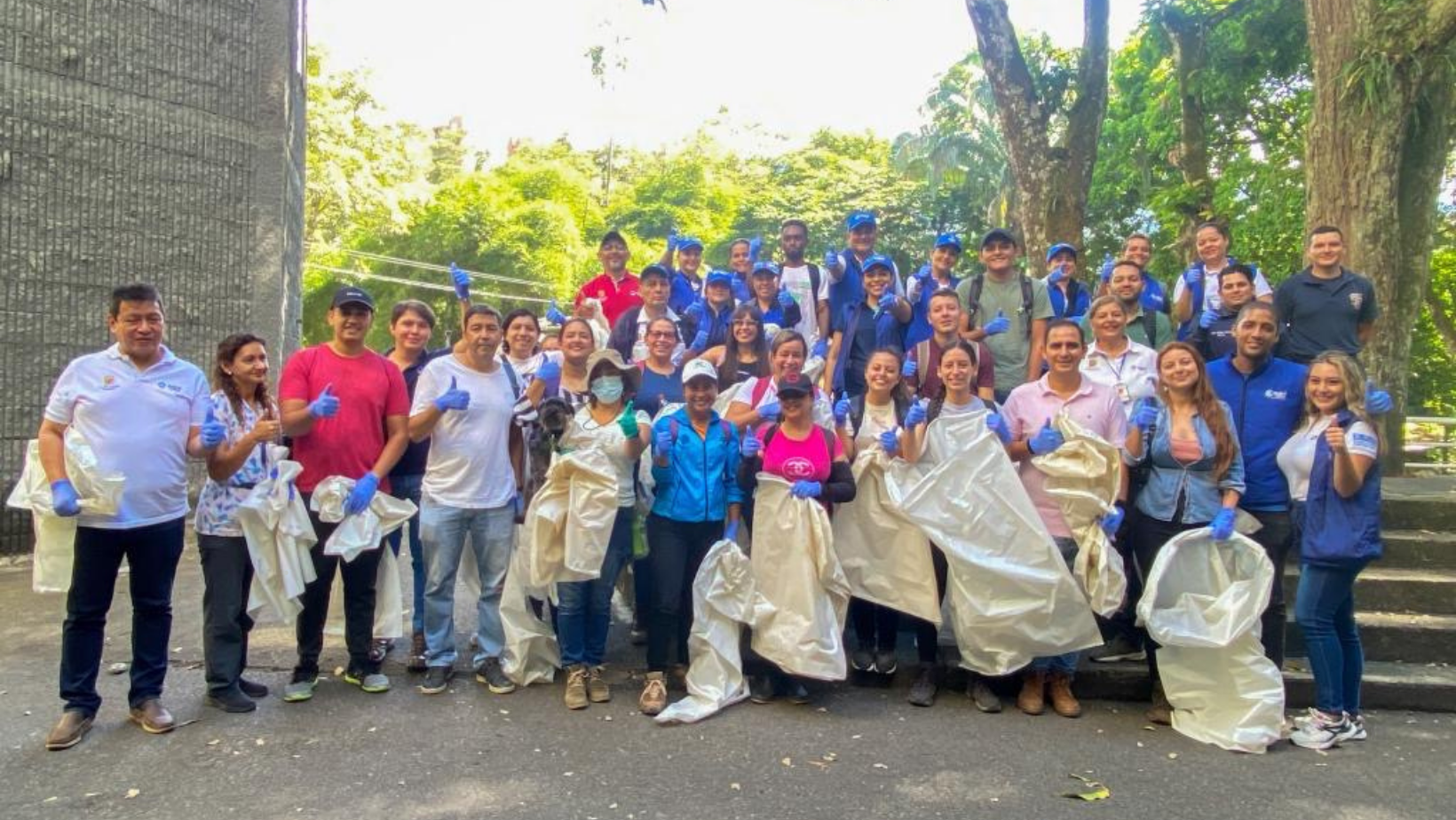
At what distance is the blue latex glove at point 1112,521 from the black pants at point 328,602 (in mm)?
3239

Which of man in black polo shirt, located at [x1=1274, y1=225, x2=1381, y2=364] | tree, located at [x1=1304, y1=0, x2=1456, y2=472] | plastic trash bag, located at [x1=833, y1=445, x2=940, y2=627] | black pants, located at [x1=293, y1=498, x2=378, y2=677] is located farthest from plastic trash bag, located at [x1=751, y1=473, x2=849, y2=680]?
tree, located at [x1=1304, y1=0, x2=1456, y2=472]

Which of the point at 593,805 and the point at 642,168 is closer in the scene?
the point at 593,805

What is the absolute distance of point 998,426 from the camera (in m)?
4.28

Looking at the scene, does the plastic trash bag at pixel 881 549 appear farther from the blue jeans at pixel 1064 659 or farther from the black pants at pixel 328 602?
the black pants at pixel 328 602

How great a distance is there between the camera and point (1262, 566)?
3.91m

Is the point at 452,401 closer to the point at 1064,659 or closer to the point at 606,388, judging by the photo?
the point at 606,388

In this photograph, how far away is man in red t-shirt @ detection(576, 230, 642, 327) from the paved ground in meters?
2.81

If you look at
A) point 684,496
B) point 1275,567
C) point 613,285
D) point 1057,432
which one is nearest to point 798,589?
point 684,496

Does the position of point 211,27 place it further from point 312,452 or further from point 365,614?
point 365,614

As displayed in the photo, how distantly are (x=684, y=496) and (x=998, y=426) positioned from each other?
1.45 meters

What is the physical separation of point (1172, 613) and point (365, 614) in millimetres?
3559

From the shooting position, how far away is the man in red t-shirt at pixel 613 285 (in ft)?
20.4

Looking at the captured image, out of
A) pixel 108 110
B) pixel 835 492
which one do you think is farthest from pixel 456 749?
pixel 108 110

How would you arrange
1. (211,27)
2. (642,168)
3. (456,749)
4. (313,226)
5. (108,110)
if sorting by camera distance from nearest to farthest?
1. (456,749)
2. (108,110)
3. (211,27)
4. (313,226)
5. (642,168)
